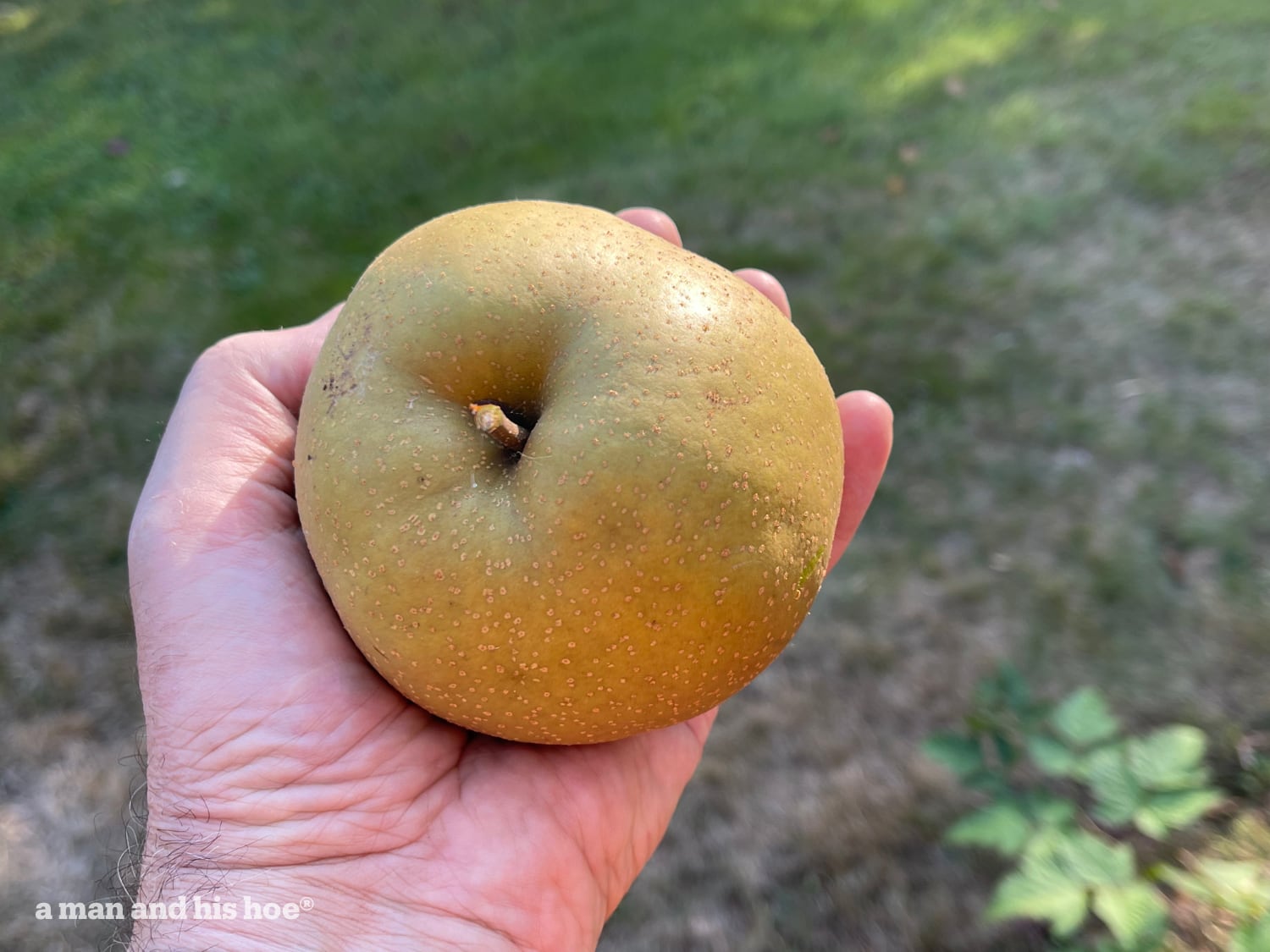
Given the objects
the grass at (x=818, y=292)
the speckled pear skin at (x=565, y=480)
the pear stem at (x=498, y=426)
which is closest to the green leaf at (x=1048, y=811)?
the grass at (x=818, y=292)

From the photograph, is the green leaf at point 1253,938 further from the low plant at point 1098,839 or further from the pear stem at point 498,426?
the pear stem at point 498,426

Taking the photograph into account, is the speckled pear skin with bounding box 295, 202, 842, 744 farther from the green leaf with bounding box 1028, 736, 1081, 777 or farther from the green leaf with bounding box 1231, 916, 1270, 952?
the green leaf with bounding box 1231, 916, 1270, 952

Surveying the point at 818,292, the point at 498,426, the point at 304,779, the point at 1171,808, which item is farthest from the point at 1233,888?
the point at 818,292

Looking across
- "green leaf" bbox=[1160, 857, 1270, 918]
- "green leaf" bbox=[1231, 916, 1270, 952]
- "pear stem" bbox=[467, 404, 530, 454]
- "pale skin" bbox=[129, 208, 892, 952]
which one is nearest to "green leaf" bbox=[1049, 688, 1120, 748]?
"green leaf" bbox=[1160, 857, 1270, 918]

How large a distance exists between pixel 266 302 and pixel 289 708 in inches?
137

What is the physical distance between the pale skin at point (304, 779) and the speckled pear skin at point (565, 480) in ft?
1.26

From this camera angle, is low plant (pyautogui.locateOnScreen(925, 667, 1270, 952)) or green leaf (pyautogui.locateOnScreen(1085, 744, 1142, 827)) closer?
low plant (pyautogui.locateOnScreen(925, 667, 1270, 952))

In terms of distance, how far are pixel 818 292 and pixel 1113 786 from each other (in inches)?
129

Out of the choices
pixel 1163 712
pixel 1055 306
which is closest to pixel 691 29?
pixel 1055 306

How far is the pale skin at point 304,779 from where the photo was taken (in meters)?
2.37

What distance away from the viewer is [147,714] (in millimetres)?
2559

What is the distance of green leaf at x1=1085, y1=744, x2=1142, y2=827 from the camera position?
258cm

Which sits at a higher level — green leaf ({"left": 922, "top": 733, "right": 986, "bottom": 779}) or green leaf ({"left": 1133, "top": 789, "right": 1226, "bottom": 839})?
green leaf ({"left": 1133, "top": 789, "right": 1226, "bottom": 839})

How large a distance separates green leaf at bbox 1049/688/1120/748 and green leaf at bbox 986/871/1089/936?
433 millimetres
